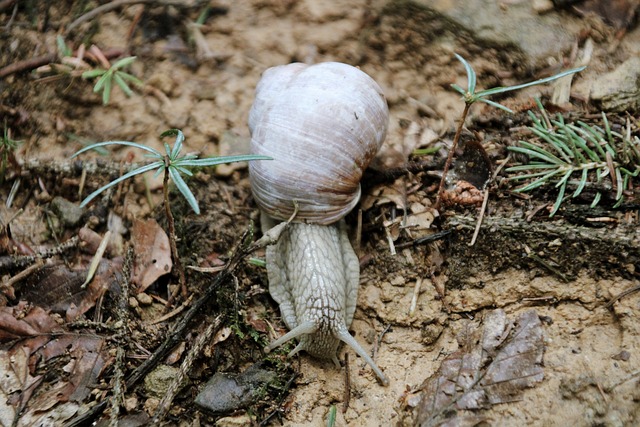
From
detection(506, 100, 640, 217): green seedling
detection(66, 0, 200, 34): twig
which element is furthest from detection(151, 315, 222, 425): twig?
detection(66, 0, 200, 34): twig

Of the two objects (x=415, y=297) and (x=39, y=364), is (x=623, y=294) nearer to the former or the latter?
(x=415, y=297)

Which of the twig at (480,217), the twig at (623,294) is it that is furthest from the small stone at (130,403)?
the twig at (623,294)

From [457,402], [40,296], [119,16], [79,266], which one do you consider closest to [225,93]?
[119,16]

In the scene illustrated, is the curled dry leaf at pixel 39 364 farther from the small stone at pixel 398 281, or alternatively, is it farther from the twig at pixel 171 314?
the small stone at pixel 398 281

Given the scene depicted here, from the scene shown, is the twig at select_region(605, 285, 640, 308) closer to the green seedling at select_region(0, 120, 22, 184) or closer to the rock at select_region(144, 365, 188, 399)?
the rock at select_region(144, 365, 188, 399)

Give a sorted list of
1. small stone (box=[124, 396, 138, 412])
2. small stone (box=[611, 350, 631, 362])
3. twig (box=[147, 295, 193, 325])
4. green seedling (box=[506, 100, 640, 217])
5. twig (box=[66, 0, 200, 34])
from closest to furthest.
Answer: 1. small stone (box=[611, 350, 631, 362])
2. small stone (box=[124, 396, 138, 412])
3. green seedling (box=[506, 100, 640, 217])
4. twig (box=[147, 295, 193, 325])
5. twig (box=[66, 0, 200, 34])

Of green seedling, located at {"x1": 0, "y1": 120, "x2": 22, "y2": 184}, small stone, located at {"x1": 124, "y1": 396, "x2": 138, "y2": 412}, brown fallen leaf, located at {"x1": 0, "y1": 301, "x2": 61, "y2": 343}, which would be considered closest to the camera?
small stone, located at {"x1": 124, "y1": 396, "x2": 138, "y2": 412}
